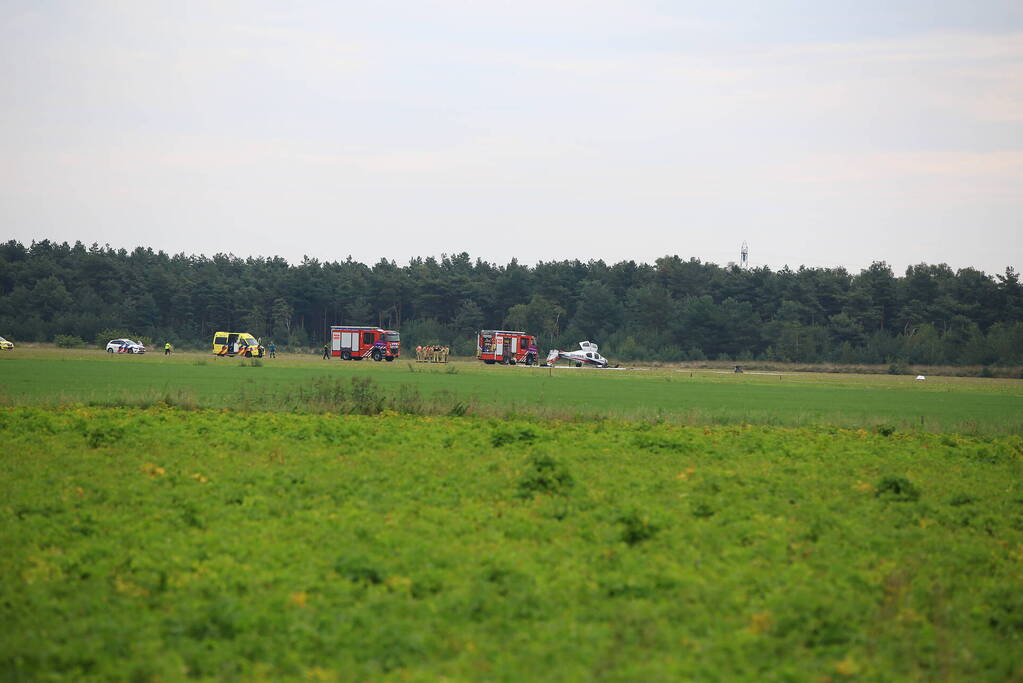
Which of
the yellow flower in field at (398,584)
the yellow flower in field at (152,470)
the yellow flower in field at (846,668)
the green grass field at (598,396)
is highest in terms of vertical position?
the green grass field at (598,396)

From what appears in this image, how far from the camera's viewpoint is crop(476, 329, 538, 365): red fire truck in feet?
362

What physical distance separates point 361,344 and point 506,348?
50.8 ft

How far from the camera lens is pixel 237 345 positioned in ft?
351

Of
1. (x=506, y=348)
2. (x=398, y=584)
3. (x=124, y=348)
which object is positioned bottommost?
(x=398, y=584)

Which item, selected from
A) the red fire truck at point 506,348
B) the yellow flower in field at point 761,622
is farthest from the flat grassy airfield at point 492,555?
the red fire truck at point 506,348

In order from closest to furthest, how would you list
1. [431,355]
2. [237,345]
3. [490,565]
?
[490,565]
[237,345]
[431,355]

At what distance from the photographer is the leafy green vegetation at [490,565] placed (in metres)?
9.98

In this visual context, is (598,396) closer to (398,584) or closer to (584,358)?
(398,584)

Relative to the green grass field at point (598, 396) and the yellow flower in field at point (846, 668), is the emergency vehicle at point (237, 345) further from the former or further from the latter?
the yellow flower in field at point (846, 668)

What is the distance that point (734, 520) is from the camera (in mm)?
16359

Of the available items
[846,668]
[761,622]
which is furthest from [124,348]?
[846,668]

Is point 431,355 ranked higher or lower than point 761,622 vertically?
higher

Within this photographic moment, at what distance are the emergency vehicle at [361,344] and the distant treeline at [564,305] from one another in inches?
1075

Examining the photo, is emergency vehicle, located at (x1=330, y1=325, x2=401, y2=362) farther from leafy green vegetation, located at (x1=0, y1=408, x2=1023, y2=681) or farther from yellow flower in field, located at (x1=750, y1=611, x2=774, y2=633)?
yellow flower in field, located at (x1=750, y1=611, x2=774, y2=633)
